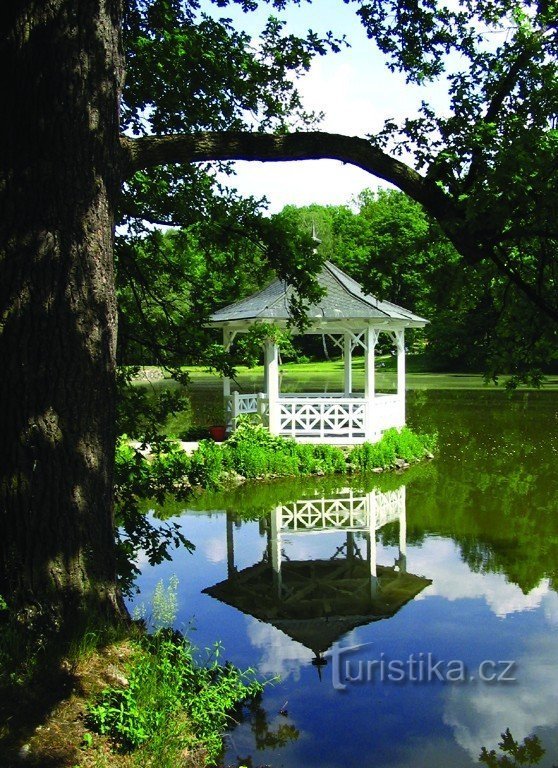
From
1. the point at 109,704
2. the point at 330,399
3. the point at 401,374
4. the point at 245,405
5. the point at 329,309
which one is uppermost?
the point at 329,309

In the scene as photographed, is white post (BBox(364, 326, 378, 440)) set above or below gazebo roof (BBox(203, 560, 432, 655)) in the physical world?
above

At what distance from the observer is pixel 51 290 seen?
384 centimetres

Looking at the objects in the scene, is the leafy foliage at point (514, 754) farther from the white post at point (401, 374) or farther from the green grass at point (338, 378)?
the green grass at point (338, 378)

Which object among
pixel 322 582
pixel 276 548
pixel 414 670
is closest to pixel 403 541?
pixel 276 548

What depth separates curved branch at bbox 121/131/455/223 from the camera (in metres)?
4.59

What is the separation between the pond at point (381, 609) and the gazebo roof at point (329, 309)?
358 cm

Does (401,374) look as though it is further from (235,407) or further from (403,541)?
(403,541)

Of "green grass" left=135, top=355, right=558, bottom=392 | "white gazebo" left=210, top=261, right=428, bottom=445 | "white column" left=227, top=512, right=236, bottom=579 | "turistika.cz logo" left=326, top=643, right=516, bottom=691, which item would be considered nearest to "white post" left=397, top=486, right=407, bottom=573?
"white column" left=227, top=512, right=236, bottom=579

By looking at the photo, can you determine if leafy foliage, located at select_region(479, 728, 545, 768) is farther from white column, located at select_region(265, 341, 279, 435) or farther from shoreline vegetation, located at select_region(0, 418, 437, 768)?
white column, located at select_region(265, 341, 279, 435)

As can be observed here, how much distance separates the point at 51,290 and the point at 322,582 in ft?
18.9

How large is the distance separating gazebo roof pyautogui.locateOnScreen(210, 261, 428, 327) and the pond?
358 cm

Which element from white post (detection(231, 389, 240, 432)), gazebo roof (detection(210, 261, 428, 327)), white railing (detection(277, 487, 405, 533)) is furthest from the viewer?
white post (detection(231, 389, 240, 432))

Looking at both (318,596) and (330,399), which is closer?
(318,596)

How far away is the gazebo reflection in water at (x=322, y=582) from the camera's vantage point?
740cm
